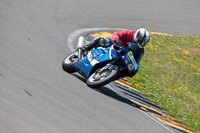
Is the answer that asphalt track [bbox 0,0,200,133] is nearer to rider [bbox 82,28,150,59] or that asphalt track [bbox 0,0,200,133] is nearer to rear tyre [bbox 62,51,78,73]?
rear tyre [bbox 62,51,78,73]

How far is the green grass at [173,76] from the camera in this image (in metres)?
9.26

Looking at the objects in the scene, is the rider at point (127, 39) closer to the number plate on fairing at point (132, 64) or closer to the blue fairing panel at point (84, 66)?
the number plate on fairing at point (132, 64)

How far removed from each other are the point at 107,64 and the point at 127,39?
102cm

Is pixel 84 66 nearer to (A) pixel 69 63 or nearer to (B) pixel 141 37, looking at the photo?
(A) pixel 69 63

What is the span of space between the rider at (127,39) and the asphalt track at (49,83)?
0.98 meters

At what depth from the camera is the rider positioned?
7.30 m

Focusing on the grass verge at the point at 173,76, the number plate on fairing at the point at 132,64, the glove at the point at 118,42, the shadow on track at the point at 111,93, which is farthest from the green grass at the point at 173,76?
the glove at the point at 118,42

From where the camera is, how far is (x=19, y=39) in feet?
29.1

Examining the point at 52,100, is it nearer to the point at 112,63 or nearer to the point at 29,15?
the point at 112,63

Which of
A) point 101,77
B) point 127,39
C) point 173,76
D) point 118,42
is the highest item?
point 118,42

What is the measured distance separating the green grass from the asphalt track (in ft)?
5.55

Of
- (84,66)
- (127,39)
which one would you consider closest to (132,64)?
(127,39)

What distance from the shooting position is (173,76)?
39.1ft

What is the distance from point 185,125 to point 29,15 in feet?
20.6
